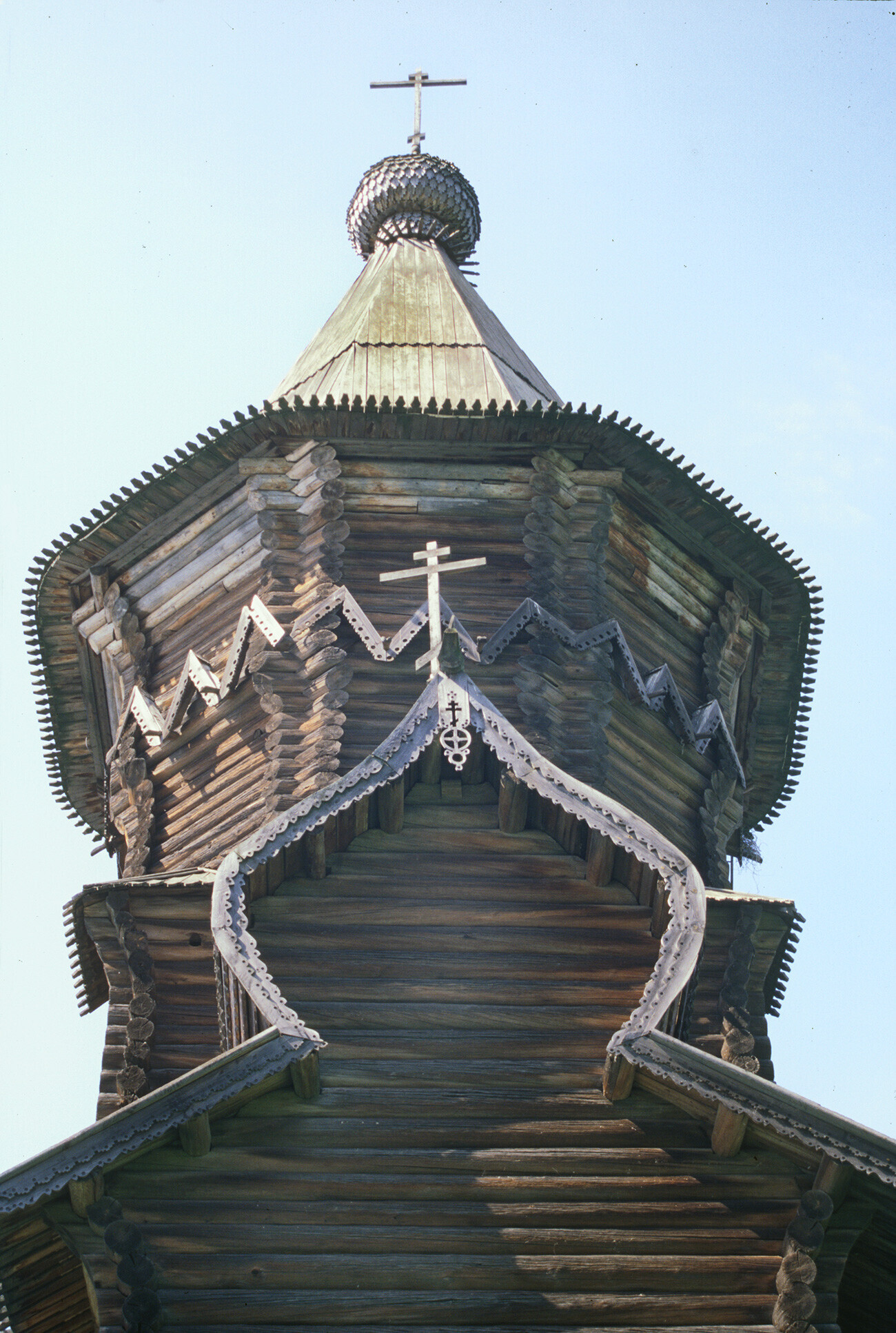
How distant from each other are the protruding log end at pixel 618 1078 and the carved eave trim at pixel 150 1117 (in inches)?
56.9

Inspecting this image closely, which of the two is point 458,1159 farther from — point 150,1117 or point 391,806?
point 391,806

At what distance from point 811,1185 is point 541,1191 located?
1249 mm

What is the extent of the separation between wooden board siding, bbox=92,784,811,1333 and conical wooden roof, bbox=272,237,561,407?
622 cm

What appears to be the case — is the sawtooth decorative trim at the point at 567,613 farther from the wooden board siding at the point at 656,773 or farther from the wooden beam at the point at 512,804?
the wooden beam at the point at 512,804

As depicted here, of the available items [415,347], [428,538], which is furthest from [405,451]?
[415,347]

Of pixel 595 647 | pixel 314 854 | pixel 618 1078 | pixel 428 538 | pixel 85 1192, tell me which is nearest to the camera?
pixel 85 1192

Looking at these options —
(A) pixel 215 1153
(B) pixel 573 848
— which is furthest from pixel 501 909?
(A) pixel 215 1153

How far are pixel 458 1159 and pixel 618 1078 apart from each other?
2.86ft

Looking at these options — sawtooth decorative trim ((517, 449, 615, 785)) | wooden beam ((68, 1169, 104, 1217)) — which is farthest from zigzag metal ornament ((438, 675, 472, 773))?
wooden beam ((68, 1169, 104, 1217))

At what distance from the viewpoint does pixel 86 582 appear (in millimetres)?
14961

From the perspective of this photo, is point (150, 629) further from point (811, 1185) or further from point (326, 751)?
point (811, 1185)

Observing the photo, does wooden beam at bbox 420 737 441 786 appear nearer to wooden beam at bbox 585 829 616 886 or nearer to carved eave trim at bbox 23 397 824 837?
wooden beam at bbox 585 829 616 886

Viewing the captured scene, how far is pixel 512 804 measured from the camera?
9.92m

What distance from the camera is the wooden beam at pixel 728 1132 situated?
8.25 meters
